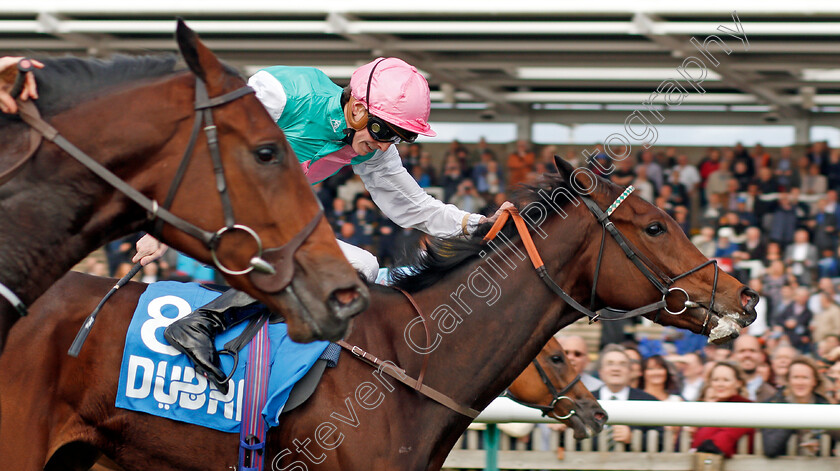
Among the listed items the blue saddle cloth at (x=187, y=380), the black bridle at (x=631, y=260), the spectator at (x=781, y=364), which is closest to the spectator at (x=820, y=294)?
the spectator at (x=781, y=364)

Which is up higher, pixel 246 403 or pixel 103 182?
pixel 103 182

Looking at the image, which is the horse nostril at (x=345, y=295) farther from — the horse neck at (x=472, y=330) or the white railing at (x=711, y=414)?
the white railing at (x=711, y=414)

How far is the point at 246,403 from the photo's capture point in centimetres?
292

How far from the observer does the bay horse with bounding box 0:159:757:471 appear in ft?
9.50

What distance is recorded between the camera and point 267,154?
1.96m

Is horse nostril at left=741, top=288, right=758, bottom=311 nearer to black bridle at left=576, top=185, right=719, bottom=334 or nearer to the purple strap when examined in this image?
black bridle at left=576, top=185, right=719, bottom=334

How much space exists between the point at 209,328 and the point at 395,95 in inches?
40.3

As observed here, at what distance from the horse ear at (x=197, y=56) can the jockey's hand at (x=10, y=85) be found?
32cm

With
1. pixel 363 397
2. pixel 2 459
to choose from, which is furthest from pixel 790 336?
pixel 2 459

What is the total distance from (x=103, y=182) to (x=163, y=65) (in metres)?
0.32

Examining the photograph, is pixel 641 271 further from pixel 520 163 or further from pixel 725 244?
pixel 520 163

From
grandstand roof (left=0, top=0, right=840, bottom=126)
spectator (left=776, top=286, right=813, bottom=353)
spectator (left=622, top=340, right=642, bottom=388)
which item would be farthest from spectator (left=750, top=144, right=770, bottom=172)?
spectator (left=622, top=340, right=642, bottom=388)

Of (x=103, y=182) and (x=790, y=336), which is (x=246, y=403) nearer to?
(x=103, y=182)

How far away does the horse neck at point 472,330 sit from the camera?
309cm
